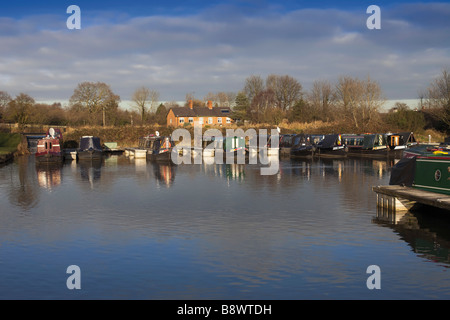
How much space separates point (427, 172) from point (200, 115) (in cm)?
10039

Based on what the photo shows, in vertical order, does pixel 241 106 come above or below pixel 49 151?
above

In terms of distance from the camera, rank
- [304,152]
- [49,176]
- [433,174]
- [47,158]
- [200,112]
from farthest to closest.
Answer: [200,112], [304,152], [47,158], [49,176], [433,174]

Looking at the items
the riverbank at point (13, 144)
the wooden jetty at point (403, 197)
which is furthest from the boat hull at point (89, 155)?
the wooden jetty at point (403, 197)

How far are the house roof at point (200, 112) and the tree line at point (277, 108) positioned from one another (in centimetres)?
361

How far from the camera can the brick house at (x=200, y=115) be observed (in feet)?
375

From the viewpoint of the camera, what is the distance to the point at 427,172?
17.3m

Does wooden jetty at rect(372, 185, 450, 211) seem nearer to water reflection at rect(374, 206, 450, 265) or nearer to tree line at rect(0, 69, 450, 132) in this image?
water reflection at rect(374, 206, 450, 265)

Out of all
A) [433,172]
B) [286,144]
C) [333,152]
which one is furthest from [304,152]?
[433,172]

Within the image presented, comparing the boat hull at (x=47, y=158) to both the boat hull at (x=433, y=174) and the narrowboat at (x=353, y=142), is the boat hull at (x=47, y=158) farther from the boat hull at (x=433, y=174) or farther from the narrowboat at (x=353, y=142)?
the boat hull at (x=433, y=174)

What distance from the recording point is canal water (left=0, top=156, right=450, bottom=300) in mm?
9953

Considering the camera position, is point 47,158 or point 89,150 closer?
point 47,158

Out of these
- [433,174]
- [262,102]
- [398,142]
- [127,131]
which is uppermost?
[262,102]

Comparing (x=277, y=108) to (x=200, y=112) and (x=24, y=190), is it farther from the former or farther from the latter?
(x=24, y=190)
